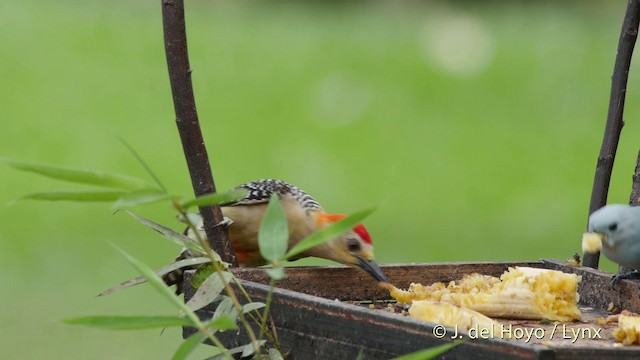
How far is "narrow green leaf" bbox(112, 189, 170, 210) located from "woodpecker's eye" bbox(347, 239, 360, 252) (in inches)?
67.8

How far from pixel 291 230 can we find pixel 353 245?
0.41 m

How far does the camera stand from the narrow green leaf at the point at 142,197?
1828mm

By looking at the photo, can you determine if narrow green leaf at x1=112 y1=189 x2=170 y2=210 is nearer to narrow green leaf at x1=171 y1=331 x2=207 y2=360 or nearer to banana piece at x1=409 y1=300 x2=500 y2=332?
Answer: narrow green leaf at x1=171 y1=331 x2=207 y2=360

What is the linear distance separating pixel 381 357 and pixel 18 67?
8.92m

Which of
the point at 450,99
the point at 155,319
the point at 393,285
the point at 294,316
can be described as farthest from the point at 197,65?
the point at 155,319

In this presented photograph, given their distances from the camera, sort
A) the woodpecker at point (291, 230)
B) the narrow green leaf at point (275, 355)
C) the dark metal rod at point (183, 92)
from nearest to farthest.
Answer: the narrow green leaf at point (275, 355), the dark metal rod at point (183, 92), the woodpecker at point (291, 230)

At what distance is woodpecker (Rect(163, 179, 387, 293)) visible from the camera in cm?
353

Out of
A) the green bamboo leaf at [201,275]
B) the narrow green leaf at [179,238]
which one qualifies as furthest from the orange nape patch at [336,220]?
the narrow green leaf at [179,238]

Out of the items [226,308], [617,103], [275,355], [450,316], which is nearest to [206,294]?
[226,308]

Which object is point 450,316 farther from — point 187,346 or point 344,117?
point 344,117

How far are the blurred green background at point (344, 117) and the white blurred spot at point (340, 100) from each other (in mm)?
20

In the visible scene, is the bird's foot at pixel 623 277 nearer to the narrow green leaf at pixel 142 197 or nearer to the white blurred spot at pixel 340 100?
the narrow green leaf at pixel 142 197

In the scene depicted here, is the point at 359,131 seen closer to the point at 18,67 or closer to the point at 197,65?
the point at 197,65

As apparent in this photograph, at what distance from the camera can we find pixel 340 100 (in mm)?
10328
